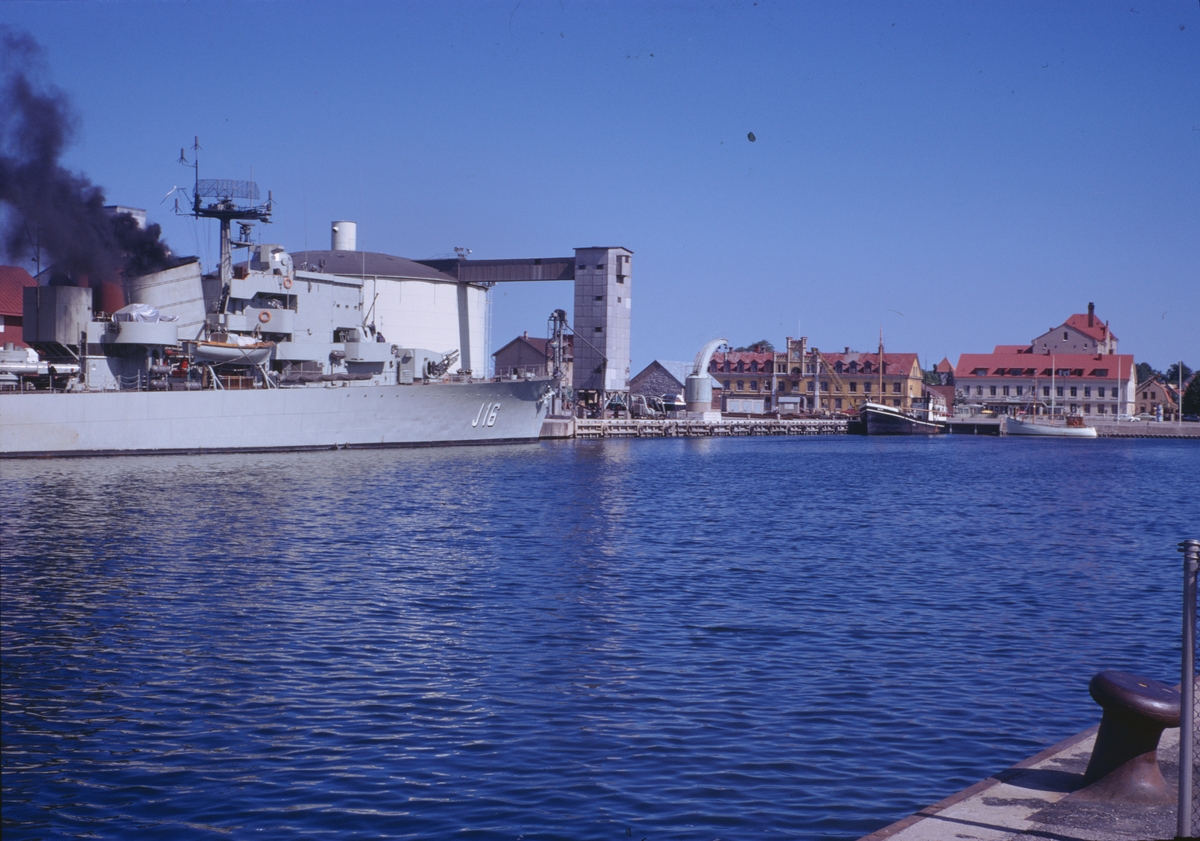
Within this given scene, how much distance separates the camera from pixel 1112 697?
7379 mm

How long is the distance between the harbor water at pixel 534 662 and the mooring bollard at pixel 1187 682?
254 cm

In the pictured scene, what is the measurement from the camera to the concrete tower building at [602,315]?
75.2m

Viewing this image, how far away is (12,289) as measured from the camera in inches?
2793

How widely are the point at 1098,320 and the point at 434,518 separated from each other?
13947cm

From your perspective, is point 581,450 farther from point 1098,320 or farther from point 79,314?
point 1098,320

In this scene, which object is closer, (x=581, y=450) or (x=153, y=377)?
(x=153, y=377)

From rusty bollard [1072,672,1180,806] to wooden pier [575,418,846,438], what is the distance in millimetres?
73910

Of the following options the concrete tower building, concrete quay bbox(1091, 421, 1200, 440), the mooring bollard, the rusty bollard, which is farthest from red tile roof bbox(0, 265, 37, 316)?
concrete quay bbox(1091, 421, 1200, 440)

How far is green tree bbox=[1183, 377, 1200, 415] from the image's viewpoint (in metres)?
134

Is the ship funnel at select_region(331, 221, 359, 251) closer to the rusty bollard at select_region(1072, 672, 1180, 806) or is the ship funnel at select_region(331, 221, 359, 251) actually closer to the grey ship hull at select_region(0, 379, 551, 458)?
the grey ship hull at select_region(0, 379, 551, 458)

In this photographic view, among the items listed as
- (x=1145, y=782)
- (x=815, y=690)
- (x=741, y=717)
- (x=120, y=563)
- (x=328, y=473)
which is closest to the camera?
(x=1145, y=782)

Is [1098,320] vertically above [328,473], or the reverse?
[1098,320]

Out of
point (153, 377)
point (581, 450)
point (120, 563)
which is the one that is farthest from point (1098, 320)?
point (120, 563)

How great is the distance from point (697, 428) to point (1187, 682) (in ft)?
296
